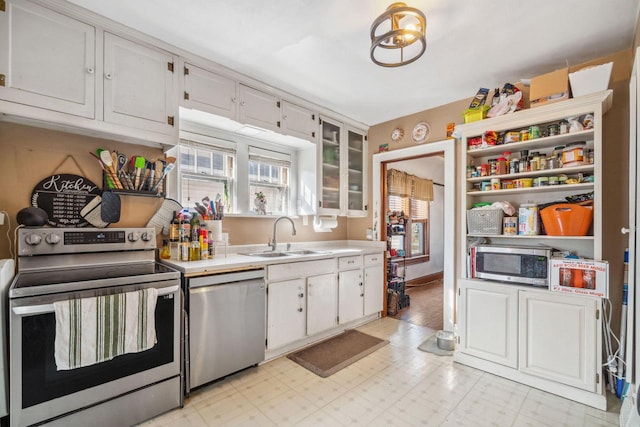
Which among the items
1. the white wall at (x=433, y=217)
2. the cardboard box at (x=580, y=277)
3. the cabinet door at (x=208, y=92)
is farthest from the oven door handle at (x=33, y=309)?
the white wall at (x=433, y=217)

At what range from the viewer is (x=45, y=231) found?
1.86 metres

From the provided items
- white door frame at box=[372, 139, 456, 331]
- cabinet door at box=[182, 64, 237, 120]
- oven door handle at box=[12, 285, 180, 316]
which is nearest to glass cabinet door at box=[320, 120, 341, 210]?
white door frame at box=[372, 139, 456, 331]

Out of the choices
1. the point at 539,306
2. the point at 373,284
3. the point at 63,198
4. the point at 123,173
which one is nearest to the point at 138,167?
the point at 123,173

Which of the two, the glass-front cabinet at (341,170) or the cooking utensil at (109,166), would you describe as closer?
the cooking utensil at (109,166)

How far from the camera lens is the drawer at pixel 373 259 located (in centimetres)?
357

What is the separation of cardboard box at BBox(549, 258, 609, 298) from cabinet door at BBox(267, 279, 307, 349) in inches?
81.0

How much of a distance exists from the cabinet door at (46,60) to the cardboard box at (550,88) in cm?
334

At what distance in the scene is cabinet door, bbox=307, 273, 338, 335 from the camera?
287 centimetres

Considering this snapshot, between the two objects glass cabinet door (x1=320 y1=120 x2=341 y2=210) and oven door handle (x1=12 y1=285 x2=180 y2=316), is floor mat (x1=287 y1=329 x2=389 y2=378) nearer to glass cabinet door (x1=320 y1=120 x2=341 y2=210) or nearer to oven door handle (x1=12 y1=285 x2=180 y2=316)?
glass cabinet door (x1=320 y1=120 x2=341 y2=210)

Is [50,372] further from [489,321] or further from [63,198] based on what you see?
[489,321]

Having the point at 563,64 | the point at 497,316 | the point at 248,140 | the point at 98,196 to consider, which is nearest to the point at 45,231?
the point at 98,196

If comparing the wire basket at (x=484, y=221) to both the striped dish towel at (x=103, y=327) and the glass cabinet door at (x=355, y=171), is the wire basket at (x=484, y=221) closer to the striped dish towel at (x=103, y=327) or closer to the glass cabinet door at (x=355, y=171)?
the glass cabinet door at (x=355, y=171)

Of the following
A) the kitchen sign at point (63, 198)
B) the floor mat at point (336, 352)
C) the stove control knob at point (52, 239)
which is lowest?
the floor mat at point (336, 352)

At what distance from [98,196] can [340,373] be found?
7.65 ft
